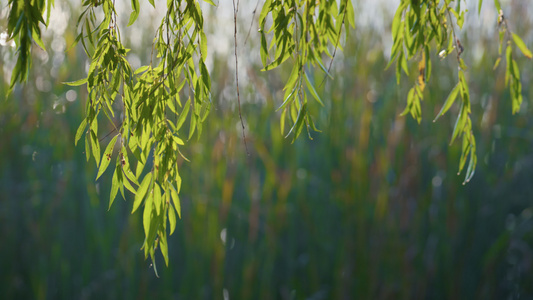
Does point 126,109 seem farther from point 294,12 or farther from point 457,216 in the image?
point 457,216

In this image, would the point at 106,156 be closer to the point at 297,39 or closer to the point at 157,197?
the point at 157,197

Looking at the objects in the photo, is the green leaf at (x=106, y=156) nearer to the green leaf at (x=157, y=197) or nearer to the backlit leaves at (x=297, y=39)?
the green leaf at (x=157, y=197)

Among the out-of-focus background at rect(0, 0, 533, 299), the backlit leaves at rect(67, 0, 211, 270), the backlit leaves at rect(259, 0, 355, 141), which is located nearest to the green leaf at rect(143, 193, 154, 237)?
the backlit leaves at rect(67, 0, 211, 270)

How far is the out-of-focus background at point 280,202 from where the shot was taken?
2182 mm

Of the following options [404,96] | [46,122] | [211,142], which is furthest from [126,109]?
[404,96]

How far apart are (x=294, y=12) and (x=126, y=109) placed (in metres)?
0.28

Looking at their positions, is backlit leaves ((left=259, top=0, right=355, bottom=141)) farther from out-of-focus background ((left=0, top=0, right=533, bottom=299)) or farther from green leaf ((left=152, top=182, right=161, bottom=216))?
out-of-focus background ((left=0, top=0, right=533, bottom=299))

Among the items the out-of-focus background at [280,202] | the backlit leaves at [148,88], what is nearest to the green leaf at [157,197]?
the backlit leaves at [148,88]

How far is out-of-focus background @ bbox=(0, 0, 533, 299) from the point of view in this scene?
2182 mm

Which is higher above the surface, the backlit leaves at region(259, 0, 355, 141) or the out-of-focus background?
the backlit leaves at region(259, 0, 355, 141)

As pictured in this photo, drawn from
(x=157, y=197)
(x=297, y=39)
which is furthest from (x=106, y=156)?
(x=297, y=39)

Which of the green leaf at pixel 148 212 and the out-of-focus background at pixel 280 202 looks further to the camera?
the out-of-focus background at pixel 280 202

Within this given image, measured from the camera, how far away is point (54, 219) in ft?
7.23

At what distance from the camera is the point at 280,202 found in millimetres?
2207
